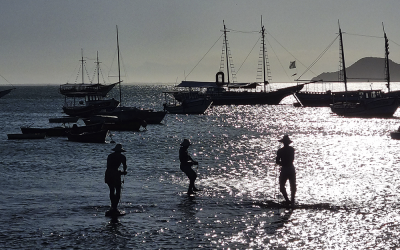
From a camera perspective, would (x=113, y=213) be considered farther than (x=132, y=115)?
No

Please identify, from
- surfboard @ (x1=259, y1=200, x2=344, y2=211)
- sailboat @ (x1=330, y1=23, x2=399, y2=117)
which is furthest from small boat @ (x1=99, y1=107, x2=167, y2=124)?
surfboard @ (x1=259, y1=200, x2=344, y2=211)

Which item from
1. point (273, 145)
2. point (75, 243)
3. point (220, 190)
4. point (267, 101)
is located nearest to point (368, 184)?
point (220, 190)

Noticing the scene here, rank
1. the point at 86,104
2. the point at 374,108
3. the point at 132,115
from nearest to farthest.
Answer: the point at 132,115
the point at 374,108
the point at 86,104

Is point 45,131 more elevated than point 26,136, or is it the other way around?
point 45,131

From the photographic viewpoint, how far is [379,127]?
6144 cm

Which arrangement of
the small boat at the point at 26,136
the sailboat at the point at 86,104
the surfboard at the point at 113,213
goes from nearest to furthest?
the surfboard at the point at 113,213
the small boat at the point at 26,136
the sailboat at the point at 86,104

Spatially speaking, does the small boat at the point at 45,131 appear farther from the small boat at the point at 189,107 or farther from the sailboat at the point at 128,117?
the small boat at the point at 189,107

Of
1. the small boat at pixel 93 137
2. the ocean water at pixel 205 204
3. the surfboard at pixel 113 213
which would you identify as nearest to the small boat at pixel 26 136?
the small boat at pixel 93 137

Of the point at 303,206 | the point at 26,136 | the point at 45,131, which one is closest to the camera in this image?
the point at 303,206

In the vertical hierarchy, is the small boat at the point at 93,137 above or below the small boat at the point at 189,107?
below

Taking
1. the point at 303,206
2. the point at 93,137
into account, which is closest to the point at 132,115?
the point at 93,137

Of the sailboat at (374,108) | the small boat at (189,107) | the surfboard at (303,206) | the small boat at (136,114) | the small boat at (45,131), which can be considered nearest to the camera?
the surfboard at (303,206)

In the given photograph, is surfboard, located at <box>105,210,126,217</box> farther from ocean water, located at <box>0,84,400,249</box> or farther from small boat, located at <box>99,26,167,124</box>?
small boat, located at <box>99,26,167,124</box>

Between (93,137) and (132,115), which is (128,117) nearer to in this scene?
(132,115)
